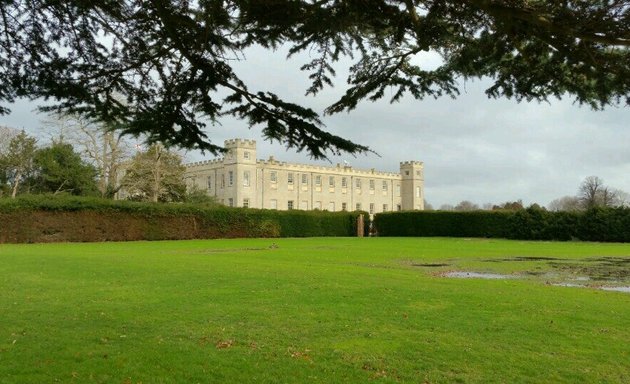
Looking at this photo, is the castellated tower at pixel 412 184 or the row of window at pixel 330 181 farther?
the castellated tower at pixel 412 184

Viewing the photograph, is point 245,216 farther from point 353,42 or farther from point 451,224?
point 353,42

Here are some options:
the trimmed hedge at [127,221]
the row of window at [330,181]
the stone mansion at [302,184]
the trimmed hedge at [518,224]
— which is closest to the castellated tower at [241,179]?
the stone mansion at [302,184]

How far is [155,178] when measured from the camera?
4206cm

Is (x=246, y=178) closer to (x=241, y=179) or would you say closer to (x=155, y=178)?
(x=241, y=179)

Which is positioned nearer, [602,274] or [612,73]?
[612,73]

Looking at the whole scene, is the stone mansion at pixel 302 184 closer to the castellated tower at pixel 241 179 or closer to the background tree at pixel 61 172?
the castellated tower at pixel 241 179

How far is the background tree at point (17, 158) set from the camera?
3962 cm

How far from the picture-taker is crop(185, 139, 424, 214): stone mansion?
226ft

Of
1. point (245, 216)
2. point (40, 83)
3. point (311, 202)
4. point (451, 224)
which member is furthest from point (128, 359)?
point (311, 202)

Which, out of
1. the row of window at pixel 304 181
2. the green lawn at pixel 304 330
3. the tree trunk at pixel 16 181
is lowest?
the green lawn at pixel 304 330

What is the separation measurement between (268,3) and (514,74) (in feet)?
6.70

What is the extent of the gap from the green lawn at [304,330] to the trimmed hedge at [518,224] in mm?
27928

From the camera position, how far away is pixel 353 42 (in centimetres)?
466

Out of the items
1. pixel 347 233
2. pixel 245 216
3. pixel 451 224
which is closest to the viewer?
pixel 245 216
